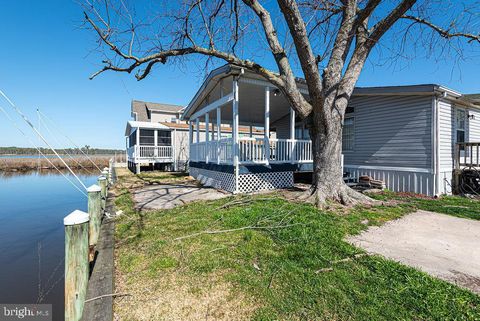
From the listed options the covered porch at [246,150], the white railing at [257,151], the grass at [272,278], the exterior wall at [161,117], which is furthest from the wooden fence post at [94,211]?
the exterior wall at [161,117]

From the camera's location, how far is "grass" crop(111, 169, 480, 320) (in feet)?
7.11

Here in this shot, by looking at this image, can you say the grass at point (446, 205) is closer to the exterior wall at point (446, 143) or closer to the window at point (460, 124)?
the exterior wall at point (446, 143)

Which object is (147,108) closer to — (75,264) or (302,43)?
(302,43)

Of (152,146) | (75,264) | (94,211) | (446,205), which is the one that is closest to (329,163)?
(446,205)

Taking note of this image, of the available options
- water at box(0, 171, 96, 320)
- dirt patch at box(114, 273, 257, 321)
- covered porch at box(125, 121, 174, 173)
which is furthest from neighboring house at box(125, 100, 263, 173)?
dirt patch at box(114, 273, 257, 321)

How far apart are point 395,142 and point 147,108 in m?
23.3

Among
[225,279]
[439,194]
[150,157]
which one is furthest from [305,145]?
[150,157]

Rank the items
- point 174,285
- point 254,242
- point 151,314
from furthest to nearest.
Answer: point 254,242 → point 174,285 → point 151,314

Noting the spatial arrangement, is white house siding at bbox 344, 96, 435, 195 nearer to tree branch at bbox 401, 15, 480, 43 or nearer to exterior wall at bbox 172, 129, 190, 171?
tree branch at bbox 401, 15, 480, 43

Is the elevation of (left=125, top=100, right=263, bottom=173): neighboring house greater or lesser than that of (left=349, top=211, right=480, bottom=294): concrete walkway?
greater

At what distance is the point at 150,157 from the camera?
1747cm

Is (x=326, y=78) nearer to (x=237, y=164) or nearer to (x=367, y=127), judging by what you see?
(x=237, y=164)

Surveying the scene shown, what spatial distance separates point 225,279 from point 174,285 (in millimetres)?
568

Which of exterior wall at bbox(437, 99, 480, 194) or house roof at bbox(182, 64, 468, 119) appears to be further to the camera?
exterior wall at bbox(437, 99, 480, 194)
